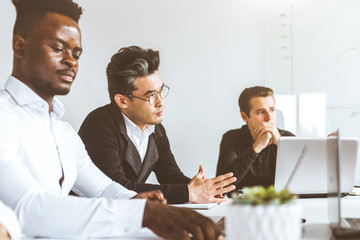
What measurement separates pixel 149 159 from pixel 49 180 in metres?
1.09

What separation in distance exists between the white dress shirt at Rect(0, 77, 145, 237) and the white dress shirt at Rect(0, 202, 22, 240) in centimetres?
3

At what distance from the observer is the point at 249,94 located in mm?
3404

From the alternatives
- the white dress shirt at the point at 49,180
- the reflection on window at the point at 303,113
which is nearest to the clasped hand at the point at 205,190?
the white dress shirt at the point at 49,180

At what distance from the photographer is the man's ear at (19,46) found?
6.56 feet

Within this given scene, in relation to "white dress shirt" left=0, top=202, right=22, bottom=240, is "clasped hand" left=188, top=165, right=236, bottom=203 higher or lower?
lower

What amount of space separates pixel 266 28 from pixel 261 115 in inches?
27.0

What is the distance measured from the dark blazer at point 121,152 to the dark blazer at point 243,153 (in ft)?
1.37

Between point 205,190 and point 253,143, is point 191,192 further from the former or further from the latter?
point 253,143

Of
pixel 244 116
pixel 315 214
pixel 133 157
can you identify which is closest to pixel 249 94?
pixel 244 116

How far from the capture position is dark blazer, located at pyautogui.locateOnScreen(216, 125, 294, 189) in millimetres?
2994

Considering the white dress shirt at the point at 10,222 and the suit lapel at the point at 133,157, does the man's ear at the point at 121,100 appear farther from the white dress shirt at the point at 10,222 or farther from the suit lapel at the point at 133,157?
the white dress shirt at the point at 10,222

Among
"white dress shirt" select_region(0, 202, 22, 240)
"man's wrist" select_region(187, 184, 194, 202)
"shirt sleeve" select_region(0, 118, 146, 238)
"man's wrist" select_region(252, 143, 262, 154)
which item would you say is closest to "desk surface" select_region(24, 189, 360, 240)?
"shirt sleeve" select_region(0, 118, 146, 238)

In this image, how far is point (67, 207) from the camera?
1075 millimetres

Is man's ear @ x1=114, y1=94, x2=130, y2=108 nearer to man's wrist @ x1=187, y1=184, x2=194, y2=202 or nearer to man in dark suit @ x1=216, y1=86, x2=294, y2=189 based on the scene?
man in dark suit @ x1=216, y1=86, x2=294, y2=189
